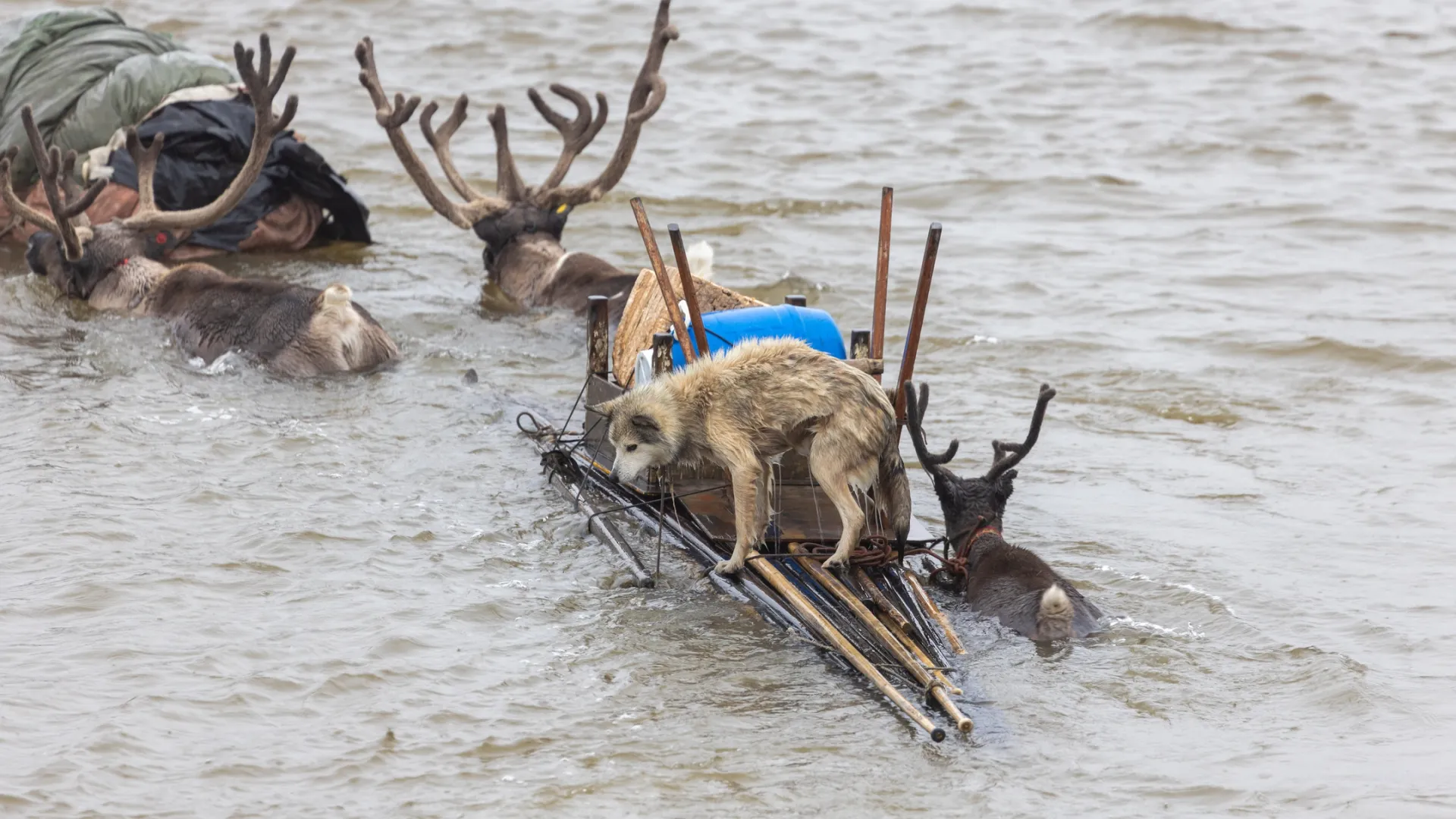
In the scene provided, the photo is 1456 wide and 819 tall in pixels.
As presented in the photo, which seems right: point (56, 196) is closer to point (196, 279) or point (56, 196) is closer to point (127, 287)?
point (127, 287)

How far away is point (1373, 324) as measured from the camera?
10.5 metres

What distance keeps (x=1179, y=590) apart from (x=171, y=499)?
4.38 metres

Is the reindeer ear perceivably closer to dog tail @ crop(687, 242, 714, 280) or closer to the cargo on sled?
the cargo on sled

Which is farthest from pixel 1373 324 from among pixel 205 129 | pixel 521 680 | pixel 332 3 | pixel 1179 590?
pixel 332 3

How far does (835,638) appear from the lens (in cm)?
531

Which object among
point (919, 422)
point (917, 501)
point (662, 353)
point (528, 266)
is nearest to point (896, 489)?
point (919, 422)

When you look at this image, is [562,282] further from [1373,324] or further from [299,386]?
[1373,324]

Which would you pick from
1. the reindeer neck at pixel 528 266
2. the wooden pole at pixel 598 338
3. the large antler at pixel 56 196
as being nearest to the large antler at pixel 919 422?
the wooden pole at pixel 598 338

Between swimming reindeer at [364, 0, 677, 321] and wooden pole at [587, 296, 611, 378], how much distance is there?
310 cm

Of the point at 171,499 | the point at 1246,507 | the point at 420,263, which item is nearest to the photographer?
the point at 171,499

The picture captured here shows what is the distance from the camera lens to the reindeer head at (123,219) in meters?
9.44

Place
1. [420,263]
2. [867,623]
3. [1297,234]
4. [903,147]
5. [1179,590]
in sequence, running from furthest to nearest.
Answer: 1. [903,147]
2. [1297,234]
3. [420,263]
4. [1179,590]
5. [867,623]

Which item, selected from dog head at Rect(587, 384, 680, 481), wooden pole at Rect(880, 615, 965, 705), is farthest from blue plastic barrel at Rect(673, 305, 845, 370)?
wooden pole at Rect(880, 615, 965, 705)

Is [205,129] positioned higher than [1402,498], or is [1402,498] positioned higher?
[205,129]
